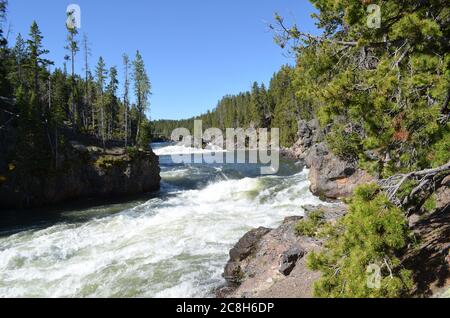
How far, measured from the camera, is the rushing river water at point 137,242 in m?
13.4

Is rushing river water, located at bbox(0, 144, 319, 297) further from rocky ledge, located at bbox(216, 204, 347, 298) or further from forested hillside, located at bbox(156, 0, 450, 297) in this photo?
forested hillside, located at bbox(156, 0, 450, 297)

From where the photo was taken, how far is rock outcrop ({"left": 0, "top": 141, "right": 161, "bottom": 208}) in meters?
27.6

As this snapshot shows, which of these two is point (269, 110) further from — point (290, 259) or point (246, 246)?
point (290, 259)

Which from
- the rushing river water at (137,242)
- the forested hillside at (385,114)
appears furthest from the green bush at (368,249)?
the rushing river water at (137,242)

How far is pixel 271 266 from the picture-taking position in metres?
13.1

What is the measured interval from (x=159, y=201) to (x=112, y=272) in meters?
14.6

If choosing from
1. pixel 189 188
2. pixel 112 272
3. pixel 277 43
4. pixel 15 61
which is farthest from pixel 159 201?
pixel 15 61

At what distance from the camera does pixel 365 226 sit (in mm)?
6055

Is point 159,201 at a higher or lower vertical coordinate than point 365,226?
lower

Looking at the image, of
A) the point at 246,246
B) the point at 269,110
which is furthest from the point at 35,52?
the point at 269,110

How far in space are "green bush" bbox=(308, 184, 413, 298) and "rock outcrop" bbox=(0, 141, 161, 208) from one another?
27.3 m

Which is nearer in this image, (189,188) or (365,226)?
(365,226)

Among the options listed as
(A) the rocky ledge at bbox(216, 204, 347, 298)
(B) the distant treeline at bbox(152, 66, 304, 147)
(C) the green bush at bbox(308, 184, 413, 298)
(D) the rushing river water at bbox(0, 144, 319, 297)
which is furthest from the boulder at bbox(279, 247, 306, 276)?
(B) the distant treeline at bbox(152, 66, 304, 147)

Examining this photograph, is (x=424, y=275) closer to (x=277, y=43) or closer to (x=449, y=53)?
(x=449, y=53)
